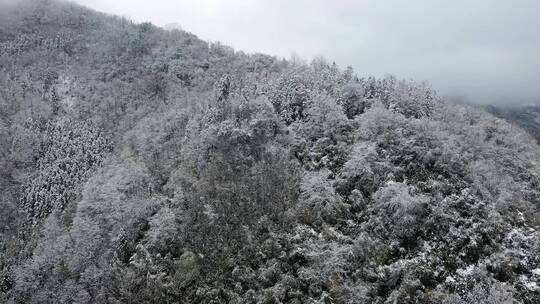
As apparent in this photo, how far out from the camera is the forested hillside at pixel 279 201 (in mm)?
47656

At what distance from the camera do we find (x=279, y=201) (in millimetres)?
57781

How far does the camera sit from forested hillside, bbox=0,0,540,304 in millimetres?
47656

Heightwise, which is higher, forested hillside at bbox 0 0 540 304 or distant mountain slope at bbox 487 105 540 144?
distant mountain slope at bbox 487 105 540 144

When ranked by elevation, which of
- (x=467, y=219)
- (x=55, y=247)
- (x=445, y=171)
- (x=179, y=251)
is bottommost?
(x=55, y=247)

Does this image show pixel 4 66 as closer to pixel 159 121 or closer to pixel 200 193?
pixel 159 121

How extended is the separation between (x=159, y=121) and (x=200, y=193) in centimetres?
3104

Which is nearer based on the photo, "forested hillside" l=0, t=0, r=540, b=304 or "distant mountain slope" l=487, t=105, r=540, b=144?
"forested hillside" l=0, t=0, r=540, b=304

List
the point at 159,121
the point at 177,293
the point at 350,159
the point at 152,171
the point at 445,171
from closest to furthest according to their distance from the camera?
the point at 177,293
the point at 445,171
the point at 350,159
the point at 152,171
the point at 159,121

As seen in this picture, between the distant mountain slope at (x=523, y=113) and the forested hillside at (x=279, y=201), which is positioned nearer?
the forested hillside at (x=279, y=201)

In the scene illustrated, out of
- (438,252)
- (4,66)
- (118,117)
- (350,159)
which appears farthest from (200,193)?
(4,66)

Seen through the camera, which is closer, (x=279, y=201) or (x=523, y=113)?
(x=279, y=201)

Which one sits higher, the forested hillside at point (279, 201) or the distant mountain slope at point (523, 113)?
the distant mountain slope at point (523, 113)

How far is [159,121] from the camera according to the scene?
8862 centimetres

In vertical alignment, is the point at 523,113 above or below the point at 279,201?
above
